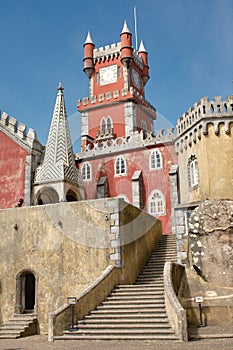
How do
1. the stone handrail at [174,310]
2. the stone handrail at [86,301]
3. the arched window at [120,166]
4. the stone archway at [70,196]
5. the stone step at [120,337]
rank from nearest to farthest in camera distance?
1. the stone handrail at [174,310]
2. the stone step at [120,337]
3. the stone handrail at [86,301]
4. the stone archway at [70,196]
5. the arched window at [120,166]

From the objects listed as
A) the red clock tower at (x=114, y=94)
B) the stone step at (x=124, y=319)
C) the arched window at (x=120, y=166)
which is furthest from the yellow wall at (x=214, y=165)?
the red clock tower at (x=114, y=94)

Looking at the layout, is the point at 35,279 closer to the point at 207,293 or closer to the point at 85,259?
the point at 85,259

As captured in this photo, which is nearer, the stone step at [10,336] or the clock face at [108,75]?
the stone step at [10,336]

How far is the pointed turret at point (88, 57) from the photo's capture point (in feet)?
145

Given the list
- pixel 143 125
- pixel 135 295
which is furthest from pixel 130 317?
pixel 143 125

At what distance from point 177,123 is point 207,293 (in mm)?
12964

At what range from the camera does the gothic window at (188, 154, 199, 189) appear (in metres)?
22.9

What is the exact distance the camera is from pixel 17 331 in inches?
586

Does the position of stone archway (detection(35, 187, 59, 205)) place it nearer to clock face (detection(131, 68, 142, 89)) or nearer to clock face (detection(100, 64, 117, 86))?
clock face (detection(100, 64, 117, 86))

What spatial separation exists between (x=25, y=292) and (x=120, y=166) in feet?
51.9

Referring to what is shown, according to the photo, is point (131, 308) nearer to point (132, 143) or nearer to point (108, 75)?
point (132, 143)

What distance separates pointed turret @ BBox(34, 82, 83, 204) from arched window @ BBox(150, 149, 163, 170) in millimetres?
6954

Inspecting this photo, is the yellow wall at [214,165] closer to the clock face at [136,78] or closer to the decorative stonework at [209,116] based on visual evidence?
the decorative stonework at [209,116]

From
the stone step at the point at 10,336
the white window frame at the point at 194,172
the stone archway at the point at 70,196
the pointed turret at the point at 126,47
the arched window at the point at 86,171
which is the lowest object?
the stone step at the point at 10,336
